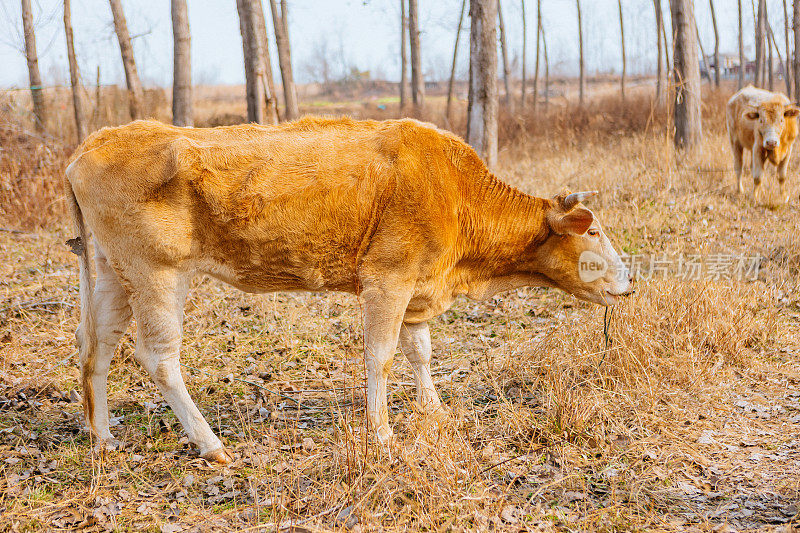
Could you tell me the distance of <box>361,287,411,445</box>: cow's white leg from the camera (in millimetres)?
4598

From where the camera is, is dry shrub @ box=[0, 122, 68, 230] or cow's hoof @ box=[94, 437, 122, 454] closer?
cow's hoof @ box=[94, 437, 122, 454]

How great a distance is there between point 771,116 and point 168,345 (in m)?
10.9

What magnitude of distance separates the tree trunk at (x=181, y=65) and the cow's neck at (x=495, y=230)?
871cm

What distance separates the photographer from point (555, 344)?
5723 mm

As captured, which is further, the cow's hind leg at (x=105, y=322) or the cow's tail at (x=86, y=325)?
the cow's hind leg at (x=105, y=322)

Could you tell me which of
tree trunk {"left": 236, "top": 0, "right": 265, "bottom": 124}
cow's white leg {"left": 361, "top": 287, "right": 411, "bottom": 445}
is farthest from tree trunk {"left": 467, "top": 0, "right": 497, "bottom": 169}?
cow's white leg {"left": 361, "top": 287, "right": 411, "bottom": 445}

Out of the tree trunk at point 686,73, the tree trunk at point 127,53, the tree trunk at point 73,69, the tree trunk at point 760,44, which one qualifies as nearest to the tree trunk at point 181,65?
the tree trunk at point 73,69

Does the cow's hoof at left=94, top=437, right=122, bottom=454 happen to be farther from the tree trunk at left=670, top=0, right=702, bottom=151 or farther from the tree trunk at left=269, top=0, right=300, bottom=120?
the tree trunk at left=269, top=0, right=300, bottom=120

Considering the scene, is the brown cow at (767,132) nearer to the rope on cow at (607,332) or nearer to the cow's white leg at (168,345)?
the rope on cow at (607,332)

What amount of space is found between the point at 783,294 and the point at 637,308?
96.1 inches

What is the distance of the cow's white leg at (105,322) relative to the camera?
4.86 metres

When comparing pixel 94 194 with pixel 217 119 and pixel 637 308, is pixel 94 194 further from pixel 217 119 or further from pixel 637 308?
pixel 217 119

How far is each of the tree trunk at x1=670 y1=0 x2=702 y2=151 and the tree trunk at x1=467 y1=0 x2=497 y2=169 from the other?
466cm

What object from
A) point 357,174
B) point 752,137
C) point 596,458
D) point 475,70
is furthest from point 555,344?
point 752,137
